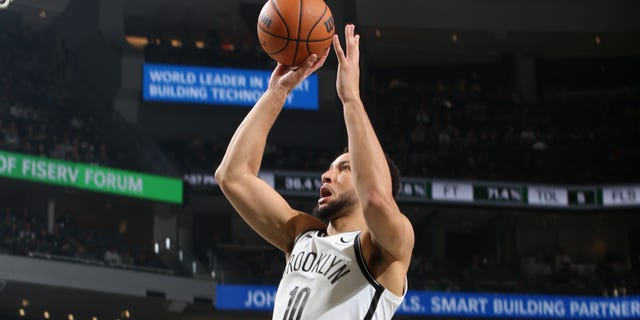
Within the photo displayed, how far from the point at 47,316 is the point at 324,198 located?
2026 centimetres

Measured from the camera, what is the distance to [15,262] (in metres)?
19.2

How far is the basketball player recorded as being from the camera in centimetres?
340

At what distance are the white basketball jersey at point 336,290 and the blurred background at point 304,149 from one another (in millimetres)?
16530

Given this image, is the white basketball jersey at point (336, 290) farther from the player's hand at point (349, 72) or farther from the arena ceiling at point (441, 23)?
the arena ceiling at point (441, 23)

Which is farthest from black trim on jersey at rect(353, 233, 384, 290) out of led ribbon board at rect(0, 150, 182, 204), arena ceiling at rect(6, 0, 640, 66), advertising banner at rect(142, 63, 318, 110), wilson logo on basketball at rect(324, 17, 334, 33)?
arena ceiling at rect(6, 0, 640, 66)

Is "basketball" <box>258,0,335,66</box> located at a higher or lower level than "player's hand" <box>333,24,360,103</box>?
higher

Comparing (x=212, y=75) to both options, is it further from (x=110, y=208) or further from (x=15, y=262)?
(x=15, y=262)

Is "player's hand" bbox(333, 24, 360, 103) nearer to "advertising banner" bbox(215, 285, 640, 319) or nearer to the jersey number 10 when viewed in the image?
the jersey number 10

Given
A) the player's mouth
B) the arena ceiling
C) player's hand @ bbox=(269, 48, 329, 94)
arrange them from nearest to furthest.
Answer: the player's mouth
player's hand @ bbox=(269, 48, 329, 94)
the arena ceiling

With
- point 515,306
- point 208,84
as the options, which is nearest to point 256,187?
point 515,306

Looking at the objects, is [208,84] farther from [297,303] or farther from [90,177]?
[297,303]

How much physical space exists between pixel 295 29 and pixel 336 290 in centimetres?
116

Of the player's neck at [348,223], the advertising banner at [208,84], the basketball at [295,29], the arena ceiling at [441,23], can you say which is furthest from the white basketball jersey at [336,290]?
the arena ceiling at [441,23]

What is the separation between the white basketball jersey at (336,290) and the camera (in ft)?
11.6
